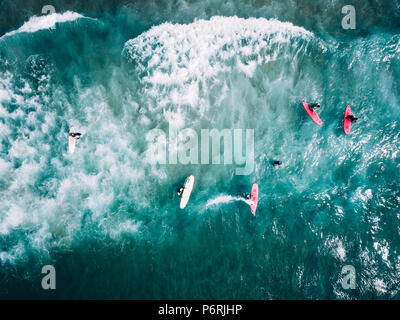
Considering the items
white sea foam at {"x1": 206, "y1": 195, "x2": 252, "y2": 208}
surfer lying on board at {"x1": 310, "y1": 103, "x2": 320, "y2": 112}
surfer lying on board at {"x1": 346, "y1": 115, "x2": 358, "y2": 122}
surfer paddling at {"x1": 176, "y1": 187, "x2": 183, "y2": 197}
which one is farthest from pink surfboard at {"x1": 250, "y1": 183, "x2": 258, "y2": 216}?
surfer lying on board at {"x1": 346, "y1": 115, "x2": 358, "y2": 122}

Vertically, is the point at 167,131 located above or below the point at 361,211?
above

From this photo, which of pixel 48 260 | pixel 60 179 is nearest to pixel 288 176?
pixel 60 179

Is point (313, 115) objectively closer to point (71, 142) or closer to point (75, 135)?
point (75, 135)

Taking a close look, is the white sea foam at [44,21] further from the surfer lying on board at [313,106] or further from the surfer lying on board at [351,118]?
the surfer lying on board at [351,118]

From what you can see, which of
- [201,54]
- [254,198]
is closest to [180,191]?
[254,198]

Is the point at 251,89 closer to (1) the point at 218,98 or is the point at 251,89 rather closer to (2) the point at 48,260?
(1) the point at 218,98

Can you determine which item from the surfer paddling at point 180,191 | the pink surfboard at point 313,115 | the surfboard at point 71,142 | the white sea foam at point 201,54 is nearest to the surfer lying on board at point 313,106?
the pink surfboard at point 313,115

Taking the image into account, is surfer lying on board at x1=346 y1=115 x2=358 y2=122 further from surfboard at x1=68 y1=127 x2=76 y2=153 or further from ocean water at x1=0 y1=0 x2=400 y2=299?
surfboard at x1=68 y1=127 x2=76 y2=153
